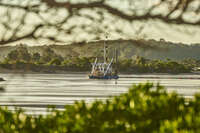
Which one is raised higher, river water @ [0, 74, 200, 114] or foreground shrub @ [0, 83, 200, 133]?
foreground shrub @ [0, 83, 200, 133]

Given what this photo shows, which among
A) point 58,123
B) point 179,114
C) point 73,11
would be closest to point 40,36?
point 73,11

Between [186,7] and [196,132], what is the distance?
1.13 m

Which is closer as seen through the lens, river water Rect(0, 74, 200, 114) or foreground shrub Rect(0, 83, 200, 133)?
foreground shrub Rect(0, 83, 200, 133)

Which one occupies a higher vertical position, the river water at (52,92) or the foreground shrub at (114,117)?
the foreground shrub at (114,117)

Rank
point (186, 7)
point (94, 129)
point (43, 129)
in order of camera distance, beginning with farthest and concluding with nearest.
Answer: point (43, 129), point (94, 129), point (186, 7)

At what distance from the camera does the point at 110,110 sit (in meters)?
5.53

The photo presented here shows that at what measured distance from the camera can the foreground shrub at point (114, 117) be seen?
490cm

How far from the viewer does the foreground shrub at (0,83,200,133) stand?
4.90 metres

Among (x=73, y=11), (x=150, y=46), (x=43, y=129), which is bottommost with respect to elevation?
(x=43, y=129)

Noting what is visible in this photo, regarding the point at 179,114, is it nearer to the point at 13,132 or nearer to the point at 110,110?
the point at 110,110

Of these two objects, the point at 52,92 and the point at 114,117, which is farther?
the point at 52,92

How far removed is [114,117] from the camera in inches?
215

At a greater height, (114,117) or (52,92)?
(114,117)

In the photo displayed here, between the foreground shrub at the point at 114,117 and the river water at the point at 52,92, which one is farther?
the river water at the point at 52,92
